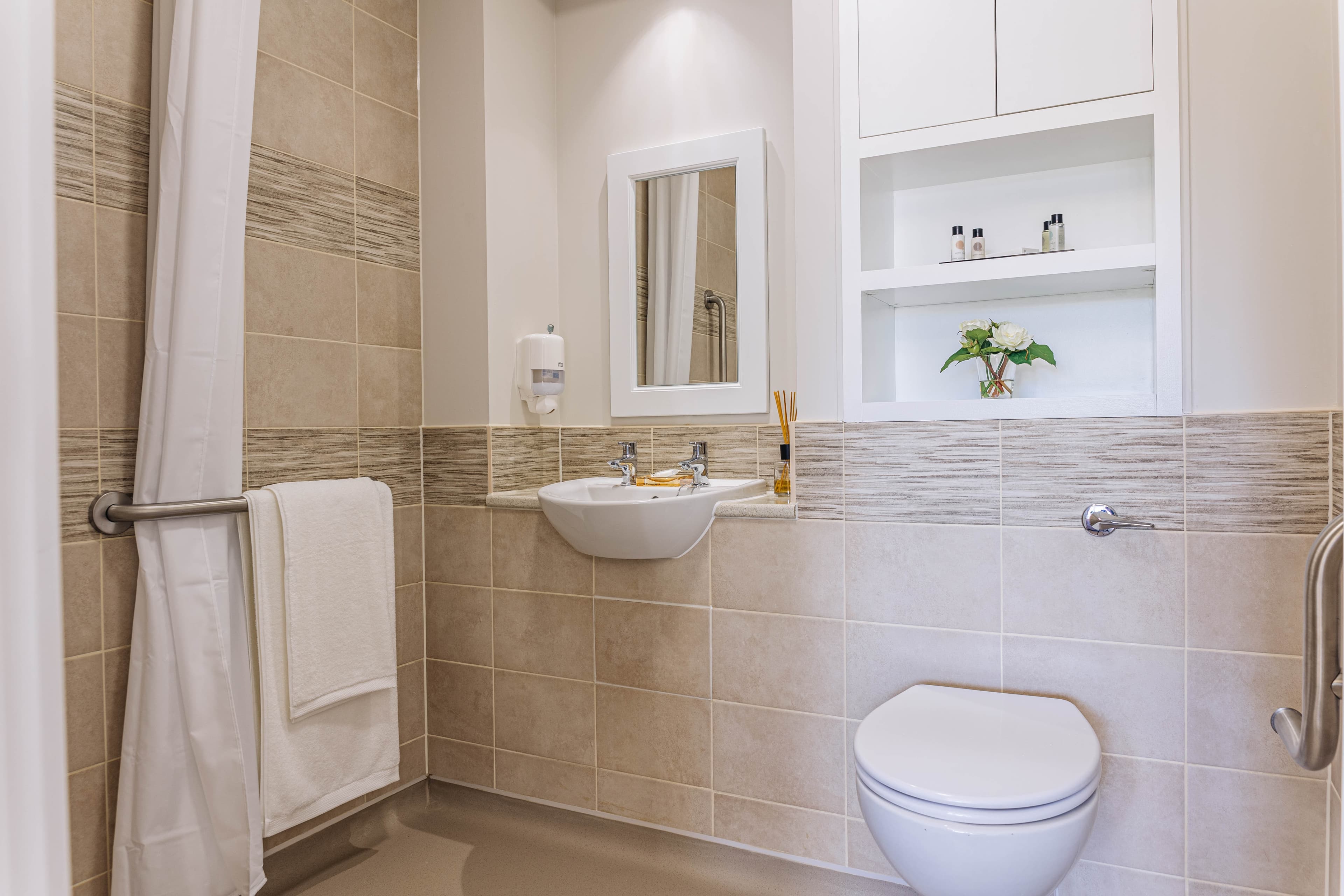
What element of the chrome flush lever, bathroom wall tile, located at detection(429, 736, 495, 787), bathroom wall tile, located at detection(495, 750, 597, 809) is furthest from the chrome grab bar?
bathroom wall tile, located at detection(429, 736, 495, 787)

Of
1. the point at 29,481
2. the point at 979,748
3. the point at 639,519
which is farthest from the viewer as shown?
the point at 639,519

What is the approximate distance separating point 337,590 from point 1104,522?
5.27 ft

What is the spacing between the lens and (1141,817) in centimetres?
152

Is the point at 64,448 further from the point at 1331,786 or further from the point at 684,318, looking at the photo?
the point at 1331,786

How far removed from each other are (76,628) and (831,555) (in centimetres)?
147

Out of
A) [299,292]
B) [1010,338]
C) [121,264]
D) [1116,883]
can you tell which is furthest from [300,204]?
[1116,883]

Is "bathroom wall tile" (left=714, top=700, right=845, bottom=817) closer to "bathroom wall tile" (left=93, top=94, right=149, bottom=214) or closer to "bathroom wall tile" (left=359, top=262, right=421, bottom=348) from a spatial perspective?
"bathroom wall tile" (left=359, top=262, right=421, bottom=348)

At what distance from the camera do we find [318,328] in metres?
1.96

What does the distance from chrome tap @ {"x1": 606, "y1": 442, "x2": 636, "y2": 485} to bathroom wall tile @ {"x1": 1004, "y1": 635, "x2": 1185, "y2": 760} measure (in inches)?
39.2

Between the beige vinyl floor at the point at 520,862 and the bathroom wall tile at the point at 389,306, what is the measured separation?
4.06 feet

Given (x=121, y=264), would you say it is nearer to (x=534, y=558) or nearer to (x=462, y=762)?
(x=534, y=558)

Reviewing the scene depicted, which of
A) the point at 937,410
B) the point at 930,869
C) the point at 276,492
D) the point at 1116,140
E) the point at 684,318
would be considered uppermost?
the point at 1116,140

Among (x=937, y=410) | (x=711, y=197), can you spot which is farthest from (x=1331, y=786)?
(x=711, y=197)

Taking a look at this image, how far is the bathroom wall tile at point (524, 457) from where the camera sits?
86.1 inches
